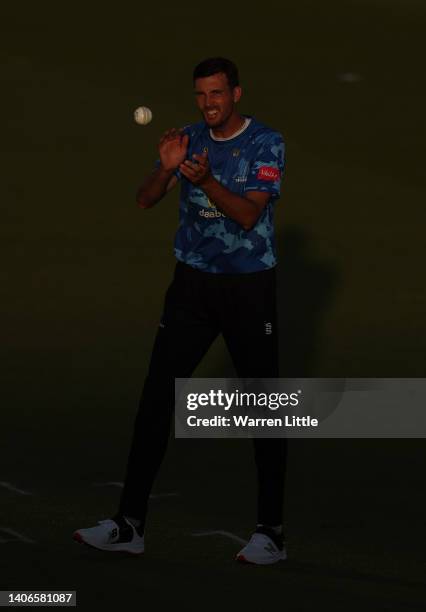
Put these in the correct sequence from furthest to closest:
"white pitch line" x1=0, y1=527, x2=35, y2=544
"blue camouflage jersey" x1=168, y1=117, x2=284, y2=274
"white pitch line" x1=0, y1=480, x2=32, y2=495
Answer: "white pitch line" x1=0, y1=480, x2=32, y2=495, "white pitch line" x1=0, y1=527, x2=35, y2=544, "blue camouflage jersey" x1=168, y1=117, x2=284, y2=274

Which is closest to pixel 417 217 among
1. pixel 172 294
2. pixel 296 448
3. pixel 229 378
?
pixel 229 378

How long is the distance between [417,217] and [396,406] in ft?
20.1

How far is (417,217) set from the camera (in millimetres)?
16328

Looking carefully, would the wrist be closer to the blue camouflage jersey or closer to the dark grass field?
the blue camouflage jersey

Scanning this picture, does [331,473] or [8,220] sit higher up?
[8,220]

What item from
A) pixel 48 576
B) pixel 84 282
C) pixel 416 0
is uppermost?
pixel 416 0

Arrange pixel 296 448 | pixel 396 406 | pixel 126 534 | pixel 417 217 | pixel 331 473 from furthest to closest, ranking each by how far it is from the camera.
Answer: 1. pixel 417 217
2. pixel 396 406
3. pixel 296 448
4. pixel 331 473
5. pixel 126 534

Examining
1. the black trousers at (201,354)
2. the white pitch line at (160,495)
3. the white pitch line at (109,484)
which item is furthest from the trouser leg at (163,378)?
the white pitch line at (109,484)

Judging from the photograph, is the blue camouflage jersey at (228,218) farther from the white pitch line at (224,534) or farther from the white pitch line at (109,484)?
the white pitch line at (109,484)

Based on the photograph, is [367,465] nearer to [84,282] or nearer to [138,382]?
[138,382]

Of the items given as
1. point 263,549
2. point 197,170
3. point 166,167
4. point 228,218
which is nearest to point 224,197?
point 197,170

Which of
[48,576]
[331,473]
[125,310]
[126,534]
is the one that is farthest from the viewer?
[125,310]

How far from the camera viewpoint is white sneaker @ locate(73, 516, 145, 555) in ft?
23.6

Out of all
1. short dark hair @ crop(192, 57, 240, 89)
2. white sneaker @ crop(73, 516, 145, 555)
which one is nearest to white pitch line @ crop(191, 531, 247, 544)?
white sneaker @ crop(73, 516, 145, 555)
